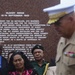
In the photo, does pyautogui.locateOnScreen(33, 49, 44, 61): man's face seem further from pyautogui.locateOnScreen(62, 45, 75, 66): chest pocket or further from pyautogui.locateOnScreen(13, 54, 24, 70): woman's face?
pyautogui.locateOnScreen(62, 45, 75, 66): chest pocket

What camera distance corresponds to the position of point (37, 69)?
16.8 ft

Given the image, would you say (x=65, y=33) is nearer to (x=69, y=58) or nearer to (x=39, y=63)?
(x=69, y=58)

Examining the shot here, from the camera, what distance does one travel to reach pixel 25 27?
6.12 metres

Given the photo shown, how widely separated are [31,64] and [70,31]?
7.34 ft

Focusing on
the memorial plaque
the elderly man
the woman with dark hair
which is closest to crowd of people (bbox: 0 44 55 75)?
the woman with dark hair

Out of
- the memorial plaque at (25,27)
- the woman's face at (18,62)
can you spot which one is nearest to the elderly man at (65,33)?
the woman's face at (18,62)

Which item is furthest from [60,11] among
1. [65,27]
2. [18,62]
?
[18,62]

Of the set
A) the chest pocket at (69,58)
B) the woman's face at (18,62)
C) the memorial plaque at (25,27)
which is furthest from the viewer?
the memorial plaque at (25,27)

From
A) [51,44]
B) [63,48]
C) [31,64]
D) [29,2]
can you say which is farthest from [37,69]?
[63,48]

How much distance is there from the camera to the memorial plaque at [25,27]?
20.1 ft

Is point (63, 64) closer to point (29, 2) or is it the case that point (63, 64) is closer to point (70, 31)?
point (70, 31)

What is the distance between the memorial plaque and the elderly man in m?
3.13

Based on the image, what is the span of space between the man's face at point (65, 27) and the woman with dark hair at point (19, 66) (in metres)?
1.98

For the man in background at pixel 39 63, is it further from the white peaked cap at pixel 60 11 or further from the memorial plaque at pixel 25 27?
the white peaked cap at pixel 60 11
